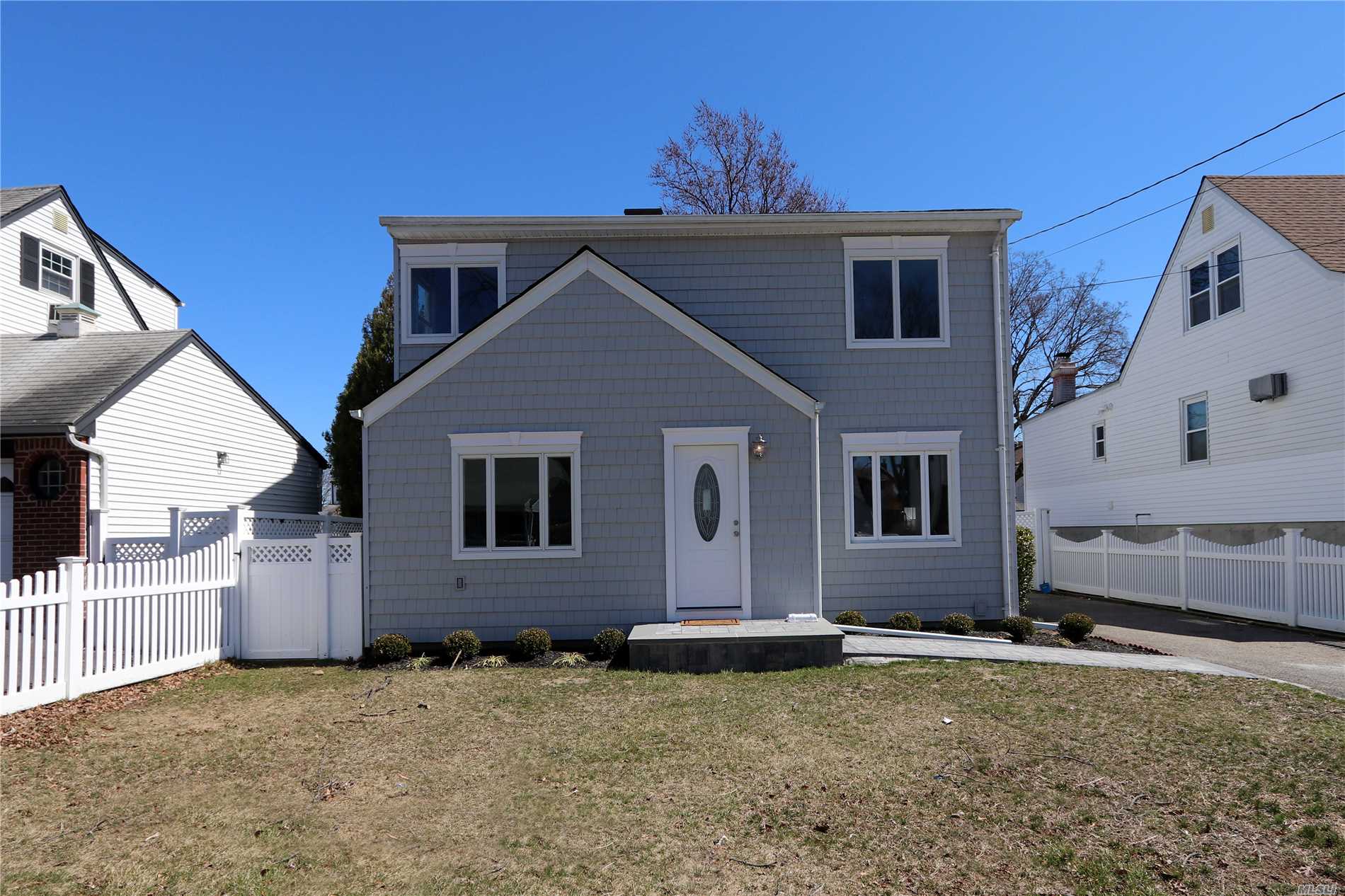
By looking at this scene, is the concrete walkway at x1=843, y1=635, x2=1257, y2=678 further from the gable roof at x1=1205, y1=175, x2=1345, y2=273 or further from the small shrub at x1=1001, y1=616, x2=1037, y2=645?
the gable roof at x1=1205, y1=175, x2=1345, y2=273

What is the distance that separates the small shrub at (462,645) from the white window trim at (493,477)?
1033 mm

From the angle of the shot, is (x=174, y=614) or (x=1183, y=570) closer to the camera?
(x=174, y=614)

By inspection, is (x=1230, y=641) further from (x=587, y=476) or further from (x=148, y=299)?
(x=148, y=299)

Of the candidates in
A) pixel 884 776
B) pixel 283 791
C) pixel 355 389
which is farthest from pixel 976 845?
pixel 355 389

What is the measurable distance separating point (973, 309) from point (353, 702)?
9.91m

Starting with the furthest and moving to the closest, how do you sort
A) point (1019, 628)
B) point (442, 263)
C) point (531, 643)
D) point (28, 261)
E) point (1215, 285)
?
point (28, 261) → point (1215, 285) → point (442, 263) → point (1019, 628) → point (531, 643)

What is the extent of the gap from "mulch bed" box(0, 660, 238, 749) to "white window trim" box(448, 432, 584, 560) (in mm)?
3320

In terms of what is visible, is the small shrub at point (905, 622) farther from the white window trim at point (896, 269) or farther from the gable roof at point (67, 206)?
the gable roof at point (67, 206)

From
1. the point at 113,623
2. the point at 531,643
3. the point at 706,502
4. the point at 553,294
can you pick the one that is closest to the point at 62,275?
the point at 113,623

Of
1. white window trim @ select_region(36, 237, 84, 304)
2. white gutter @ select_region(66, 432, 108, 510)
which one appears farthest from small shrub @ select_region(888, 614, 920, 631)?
white window trim @ select_region(36, 237, 84, 304)

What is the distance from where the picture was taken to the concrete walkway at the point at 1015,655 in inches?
337

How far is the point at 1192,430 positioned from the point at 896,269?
904 cm

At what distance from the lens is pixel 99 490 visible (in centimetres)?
1302

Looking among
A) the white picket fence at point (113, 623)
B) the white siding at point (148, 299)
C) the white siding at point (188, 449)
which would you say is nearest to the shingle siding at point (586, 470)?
the white picket fence at point (113, 623)
